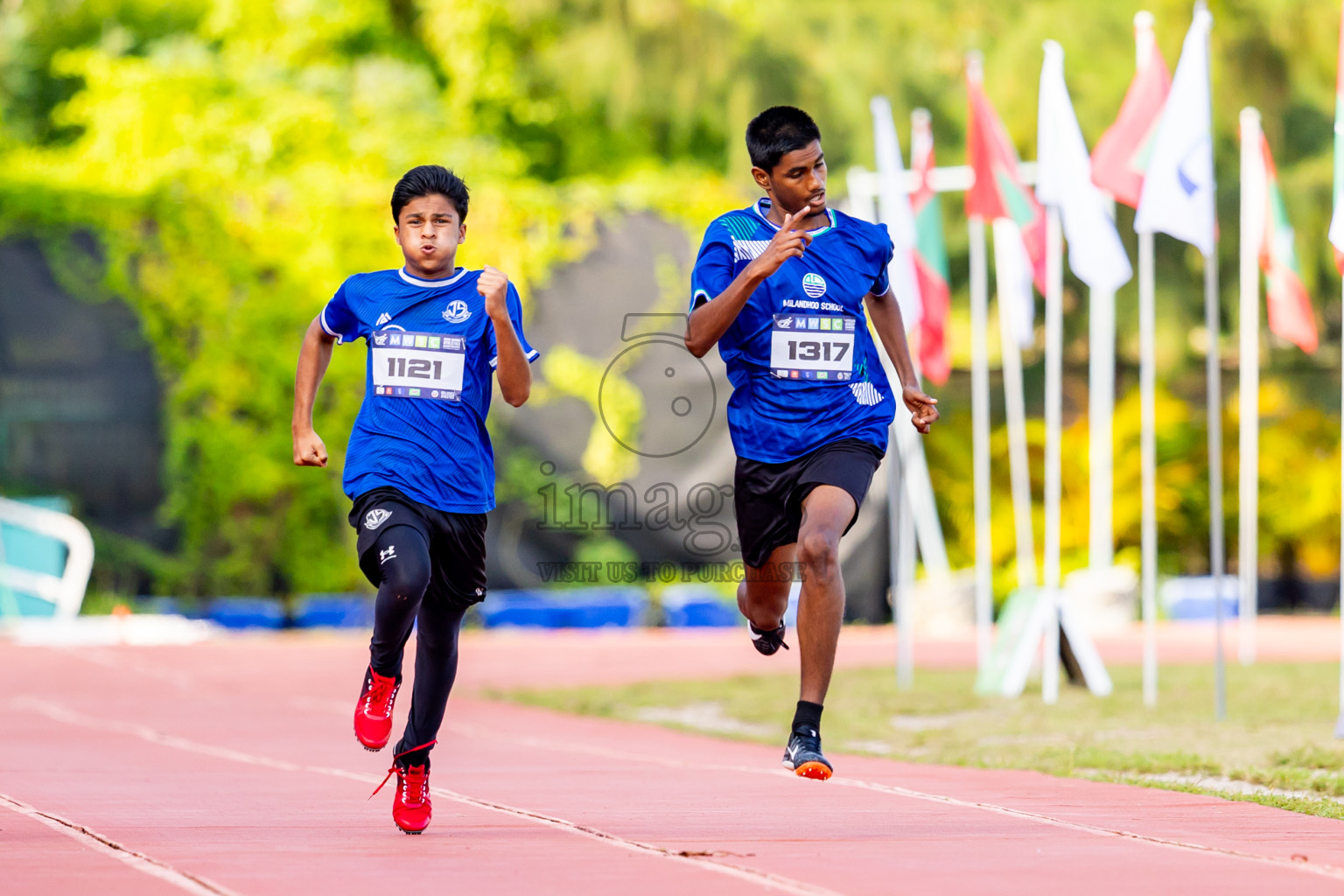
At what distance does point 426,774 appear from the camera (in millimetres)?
5152

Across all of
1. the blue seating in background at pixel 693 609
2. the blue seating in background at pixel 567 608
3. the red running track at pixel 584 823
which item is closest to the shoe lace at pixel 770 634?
the red running track at pixel 584 823

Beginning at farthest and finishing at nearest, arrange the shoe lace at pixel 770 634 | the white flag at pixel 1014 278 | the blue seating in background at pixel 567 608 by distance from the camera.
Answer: the blue seating in background at pixel 567 608
the white flag at pixel 1014 278
the shoe lace at pixel 770 634

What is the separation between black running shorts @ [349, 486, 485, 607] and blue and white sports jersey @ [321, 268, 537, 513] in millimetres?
29

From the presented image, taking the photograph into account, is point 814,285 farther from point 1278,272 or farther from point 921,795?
point 1278,272

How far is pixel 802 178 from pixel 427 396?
4.29 feet

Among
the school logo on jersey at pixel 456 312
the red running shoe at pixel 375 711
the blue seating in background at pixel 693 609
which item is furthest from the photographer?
the blue seating in background at pixel 693 609

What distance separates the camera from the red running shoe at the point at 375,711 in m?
5.00

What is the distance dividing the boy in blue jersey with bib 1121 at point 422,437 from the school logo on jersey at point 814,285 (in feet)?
3.07

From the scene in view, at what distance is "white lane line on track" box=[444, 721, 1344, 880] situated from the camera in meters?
4.64

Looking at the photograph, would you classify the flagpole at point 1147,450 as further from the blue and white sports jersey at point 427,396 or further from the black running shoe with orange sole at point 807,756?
the blue and white sports jersey at point 427,396

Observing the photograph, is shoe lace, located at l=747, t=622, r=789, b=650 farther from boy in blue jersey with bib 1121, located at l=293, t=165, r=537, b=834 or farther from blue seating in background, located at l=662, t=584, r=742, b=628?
blue seating in background, located at l=662, t=584, r=742, b=628

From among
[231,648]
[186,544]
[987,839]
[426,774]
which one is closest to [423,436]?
[426,774]

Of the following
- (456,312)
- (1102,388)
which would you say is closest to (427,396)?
(456,312)

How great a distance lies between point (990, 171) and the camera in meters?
11.6
